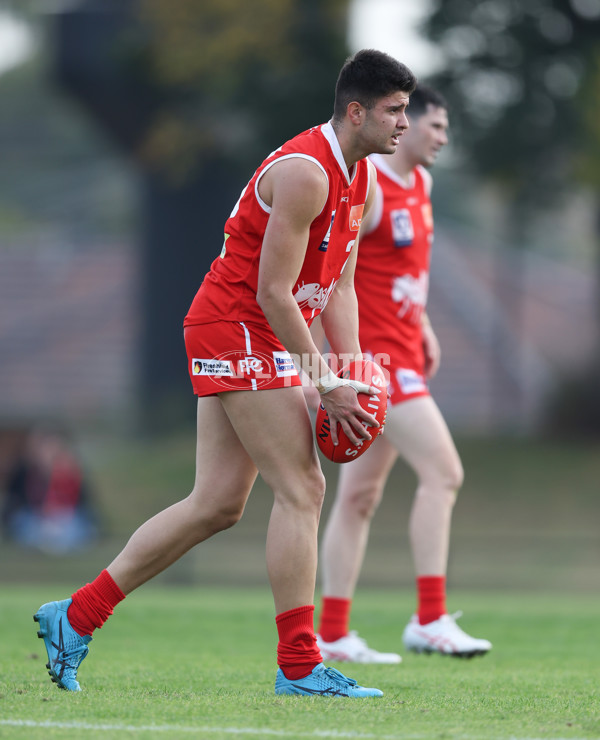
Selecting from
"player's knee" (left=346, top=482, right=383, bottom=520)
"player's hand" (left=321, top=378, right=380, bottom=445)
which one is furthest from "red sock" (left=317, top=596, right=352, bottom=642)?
"player's hand" (left=321, top=378, right=380, bottom=445)

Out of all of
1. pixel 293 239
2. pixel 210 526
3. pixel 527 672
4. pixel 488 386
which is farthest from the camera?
pixel 488 386

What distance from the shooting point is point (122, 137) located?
85.0ft

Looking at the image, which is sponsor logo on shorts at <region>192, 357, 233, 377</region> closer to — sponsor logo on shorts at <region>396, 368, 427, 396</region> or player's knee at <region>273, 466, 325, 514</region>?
player's knee at <region>273, 466, 325, 514</region>

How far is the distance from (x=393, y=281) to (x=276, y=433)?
227cm

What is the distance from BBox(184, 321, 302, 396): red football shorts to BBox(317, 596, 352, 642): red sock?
2.16m

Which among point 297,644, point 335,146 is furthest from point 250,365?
point 297,644

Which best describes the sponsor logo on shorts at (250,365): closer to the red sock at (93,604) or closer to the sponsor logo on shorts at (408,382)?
the red sock at (93,604)

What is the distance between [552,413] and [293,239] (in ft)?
70.2

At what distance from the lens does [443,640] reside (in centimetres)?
667

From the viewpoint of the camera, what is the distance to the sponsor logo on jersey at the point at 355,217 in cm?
509

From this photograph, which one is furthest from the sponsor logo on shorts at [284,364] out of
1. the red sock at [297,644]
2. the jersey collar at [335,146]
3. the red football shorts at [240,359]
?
the red sock at [297,644]

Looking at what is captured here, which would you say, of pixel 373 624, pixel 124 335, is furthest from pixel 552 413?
pixel 124 335

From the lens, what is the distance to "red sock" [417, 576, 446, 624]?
22.1 feet

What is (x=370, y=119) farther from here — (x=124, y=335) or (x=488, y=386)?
(x=124, y=335)
